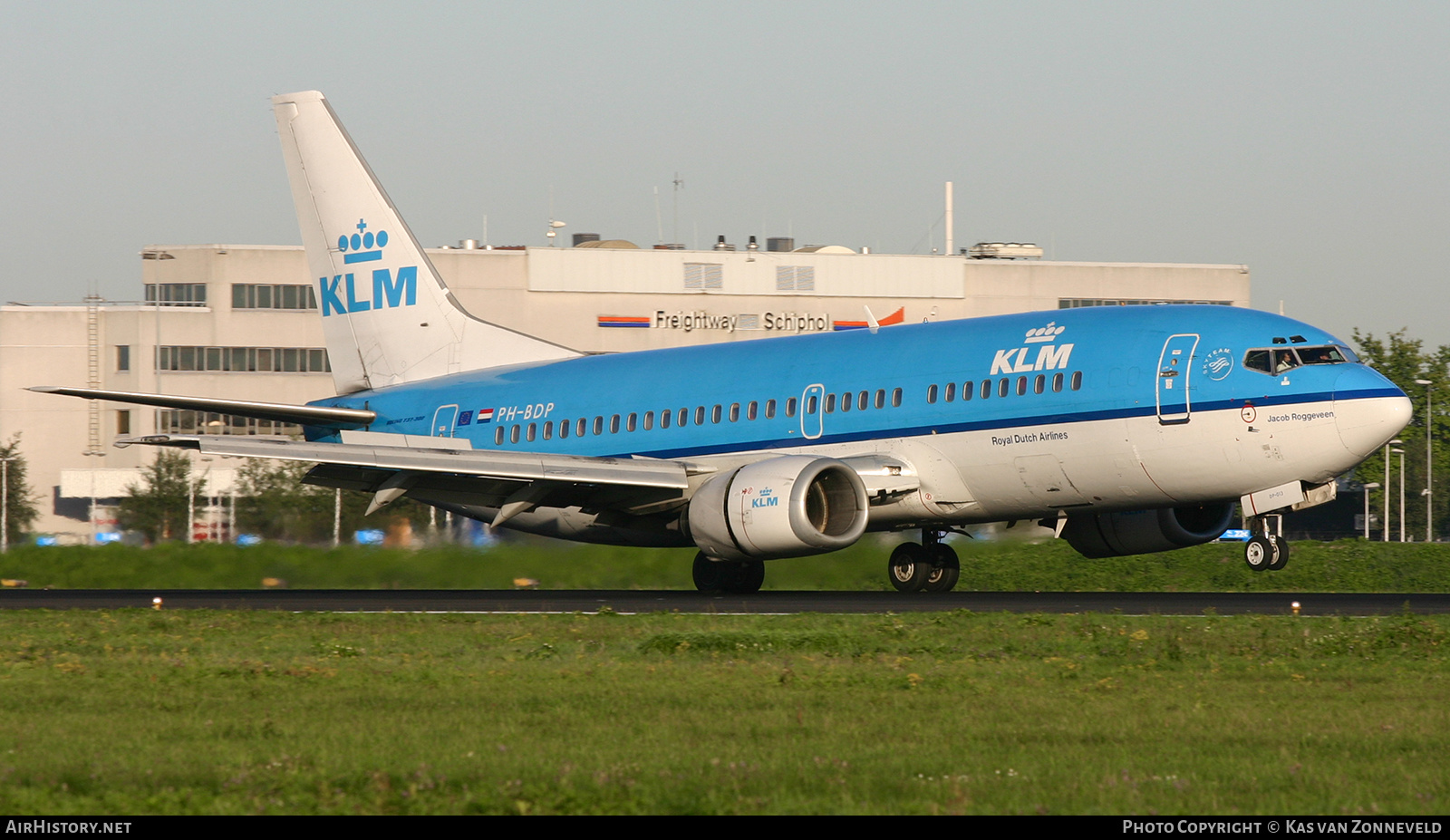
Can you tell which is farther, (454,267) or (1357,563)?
(454,267)

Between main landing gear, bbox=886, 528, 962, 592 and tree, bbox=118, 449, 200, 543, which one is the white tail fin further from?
main landing gear, bbox=886, 528, 962, 592

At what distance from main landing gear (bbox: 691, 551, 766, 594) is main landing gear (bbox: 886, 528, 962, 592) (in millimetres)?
2498

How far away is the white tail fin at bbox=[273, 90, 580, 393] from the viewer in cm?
3575

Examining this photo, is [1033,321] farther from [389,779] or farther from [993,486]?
[389,779]

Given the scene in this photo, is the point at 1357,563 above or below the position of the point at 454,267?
below

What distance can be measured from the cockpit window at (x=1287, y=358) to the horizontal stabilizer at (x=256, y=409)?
53.1 ft

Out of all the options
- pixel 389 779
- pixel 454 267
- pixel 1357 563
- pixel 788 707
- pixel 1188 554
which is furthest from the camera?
pixel 454 267

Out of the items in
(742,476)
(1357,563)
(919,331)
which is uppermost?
(919,331)

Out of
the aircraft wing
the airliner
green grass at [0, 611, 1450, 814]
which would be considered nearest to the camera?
green grass at [0, 611, 1450, 814]

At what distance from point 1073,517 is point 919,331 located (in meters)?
4.09

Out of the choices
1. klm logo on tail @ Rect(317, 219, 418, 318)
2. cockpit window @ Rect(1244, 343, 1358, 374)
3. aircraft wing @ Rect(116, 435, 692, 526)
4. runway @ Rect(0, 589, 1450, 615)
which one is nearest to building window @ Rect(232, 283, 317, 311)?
klm logo on tail @ Rect(317, 219, 418, 318)

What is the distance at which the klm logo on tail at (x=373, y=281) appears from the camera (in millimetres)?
36031

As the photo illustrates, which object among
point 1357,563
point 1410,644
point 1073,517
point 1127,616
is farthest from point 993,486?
point 1357,563
